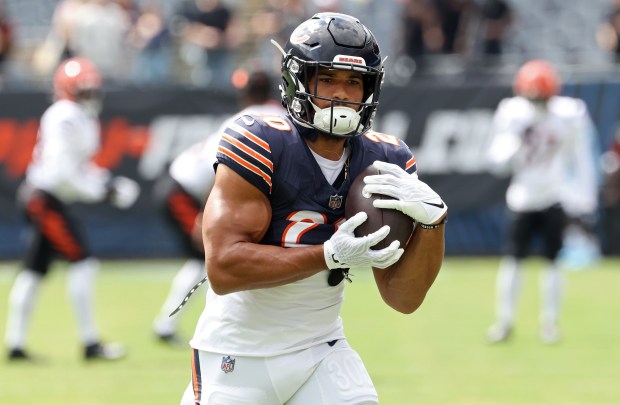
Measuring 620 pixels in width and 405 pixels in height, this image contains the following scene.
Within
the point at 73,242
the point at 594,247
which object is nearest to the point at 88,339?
the point at 73,242

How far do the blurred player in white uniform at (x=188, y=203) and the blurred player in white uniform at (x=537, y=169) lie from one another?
2.05 m

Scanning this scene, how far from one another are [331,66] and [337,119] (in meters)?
0.18

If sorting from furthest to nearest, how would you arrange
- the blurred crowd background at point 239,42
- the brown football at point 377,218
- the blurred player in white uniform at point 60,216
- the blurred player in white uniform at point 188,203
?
the blurred crowd background at point 239,42, the blurred player in white uniform at point 188,203, the blurred player in white uniform at point 60,216, the brown football at point 377,218

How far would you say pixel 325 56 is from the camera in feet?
11.9

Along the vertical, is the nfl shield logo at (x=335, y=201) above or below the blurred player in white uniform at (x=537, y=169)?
above

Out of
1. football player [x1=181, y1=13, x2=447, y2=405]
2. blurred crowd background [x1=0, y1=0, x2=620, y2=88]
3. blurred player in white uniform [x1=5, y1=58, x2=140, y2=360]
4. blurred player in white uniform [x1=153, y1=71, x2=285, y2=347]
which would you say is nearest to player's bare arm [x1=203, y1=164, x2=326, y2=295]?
football player [x1=181, y1=13, x2=447, y2=405]

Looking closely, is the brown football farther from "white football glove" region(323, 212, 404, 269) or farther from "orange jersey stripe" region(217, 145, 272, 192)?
"orange jersey stripe" region(217, 145, 272, 192)

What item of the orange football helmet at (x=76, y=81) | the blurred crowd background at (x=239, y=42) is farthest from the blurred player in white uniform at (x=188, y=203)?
the blurred crowd background at (x=239, y=42)

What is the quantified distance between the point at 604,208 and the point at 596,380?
5.80 m

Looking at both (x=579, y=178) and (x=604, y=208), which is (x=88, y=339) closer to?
(x=579, y=178)

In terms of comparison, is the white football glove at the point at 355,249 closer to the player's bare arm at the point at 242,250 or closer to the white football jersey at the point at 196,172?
the player's bare arm at the point at 242,250

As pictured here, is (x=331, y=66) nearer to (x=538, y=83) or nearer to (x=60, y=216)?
(x=60, y=216)

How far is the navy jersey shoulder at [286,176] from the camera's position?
11.7 ft

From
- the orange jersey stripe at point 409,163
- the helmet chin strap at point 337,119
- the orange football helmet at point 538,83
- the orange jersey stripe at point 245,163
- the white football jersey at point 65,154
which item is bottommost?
the white football jersey at point 65,154
